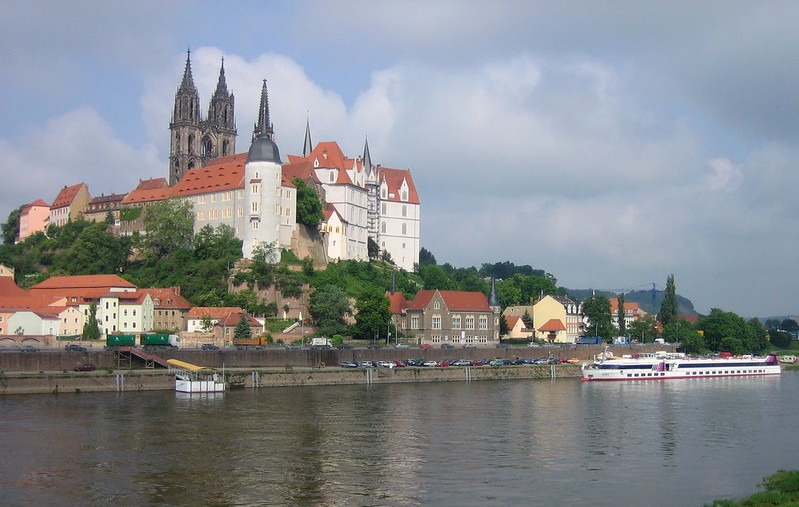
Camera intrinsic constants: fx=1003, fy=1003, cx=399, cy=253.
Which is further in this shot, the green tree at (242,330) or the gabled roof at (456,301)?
the gabled roof at (456,301)

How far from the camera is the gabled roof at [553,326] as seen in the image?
109750 millimetres

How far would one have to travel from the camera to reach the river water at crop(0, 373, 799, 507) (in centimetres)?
3238

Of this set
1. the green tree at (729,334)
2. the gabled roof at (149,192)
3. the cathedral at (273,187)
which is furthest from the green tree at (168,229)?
the green tree at (729,334)

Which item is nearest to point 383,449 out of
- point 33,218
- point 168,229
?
point 168,229

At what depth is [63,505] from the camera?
99.3ft

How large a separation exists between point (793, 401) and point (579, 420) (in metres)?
20.6

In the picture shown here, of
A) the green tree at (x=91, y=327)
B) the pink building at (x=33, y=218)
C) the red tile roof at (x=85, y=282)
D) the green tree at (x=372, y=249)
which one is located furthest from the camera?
the pink building at (x=33, y=218)

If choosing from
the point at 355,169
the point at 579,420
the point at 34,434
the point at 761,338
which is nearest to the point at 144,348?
the point at 34,434

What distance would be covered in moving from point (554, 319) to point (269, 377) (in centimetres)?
5148

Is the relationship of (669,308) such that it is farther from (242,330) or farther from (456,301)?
(242,330)

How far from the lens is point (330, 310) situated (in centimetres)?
8444

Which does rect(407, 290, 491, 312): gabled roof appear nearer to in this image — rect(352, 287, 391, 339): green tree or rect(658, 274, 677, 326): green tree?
rect(352, 287, 391, 339): green tree

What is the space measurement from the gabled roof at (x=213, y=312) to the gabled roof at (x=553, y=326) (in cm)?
3986

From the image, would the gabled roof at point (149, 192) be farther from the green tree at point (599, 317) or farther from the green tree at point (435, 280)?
the green tree at point (599, 317)
